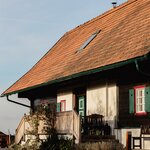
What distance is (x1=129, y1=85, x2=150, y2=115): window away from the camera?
17.5 metres

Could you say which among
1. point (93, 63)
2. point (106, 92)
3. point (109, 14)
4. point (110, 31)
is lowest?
point (106, 92)

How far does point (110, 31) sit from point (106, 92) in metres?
4.47

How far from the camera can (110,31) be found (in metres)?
23.4

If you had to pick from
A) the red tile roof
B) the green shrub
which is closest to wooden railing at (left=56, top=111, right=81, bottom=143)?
the green shrub

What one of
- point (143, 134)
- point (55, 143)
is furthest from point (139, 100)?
point (55, 143)

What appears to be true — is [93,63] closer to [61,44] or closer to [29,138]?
[29,138]

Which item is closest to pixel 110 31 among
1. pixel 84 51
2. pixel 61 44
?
pixel 84 51

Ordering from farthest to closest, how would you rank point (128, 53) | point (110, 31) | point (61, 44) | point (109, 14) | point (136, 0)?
1. point (61, 44)
2. point (109, 14)
3. point (136, 0)
4. point (110, 31)
5. point (128, 53)

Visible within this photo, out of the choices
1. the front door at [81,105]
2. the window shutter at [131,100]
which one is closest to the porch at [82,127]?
the window shutter at [131,100]

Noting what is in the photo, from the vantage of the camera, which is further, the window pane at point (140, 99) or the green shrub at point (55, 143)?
the green shrub at point (55, 143)

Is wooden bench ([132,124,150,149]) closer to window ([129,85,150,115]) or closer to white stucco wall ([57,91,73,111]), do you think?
window ([129,85,150,115])

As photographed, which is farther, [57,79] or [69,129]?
[57,79]

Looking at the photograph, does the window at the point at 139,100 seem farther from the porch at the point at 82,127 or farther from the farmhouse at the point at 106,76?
the porch at the point at 82,127

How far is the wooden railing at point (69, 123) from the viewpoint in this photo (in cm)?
1791
